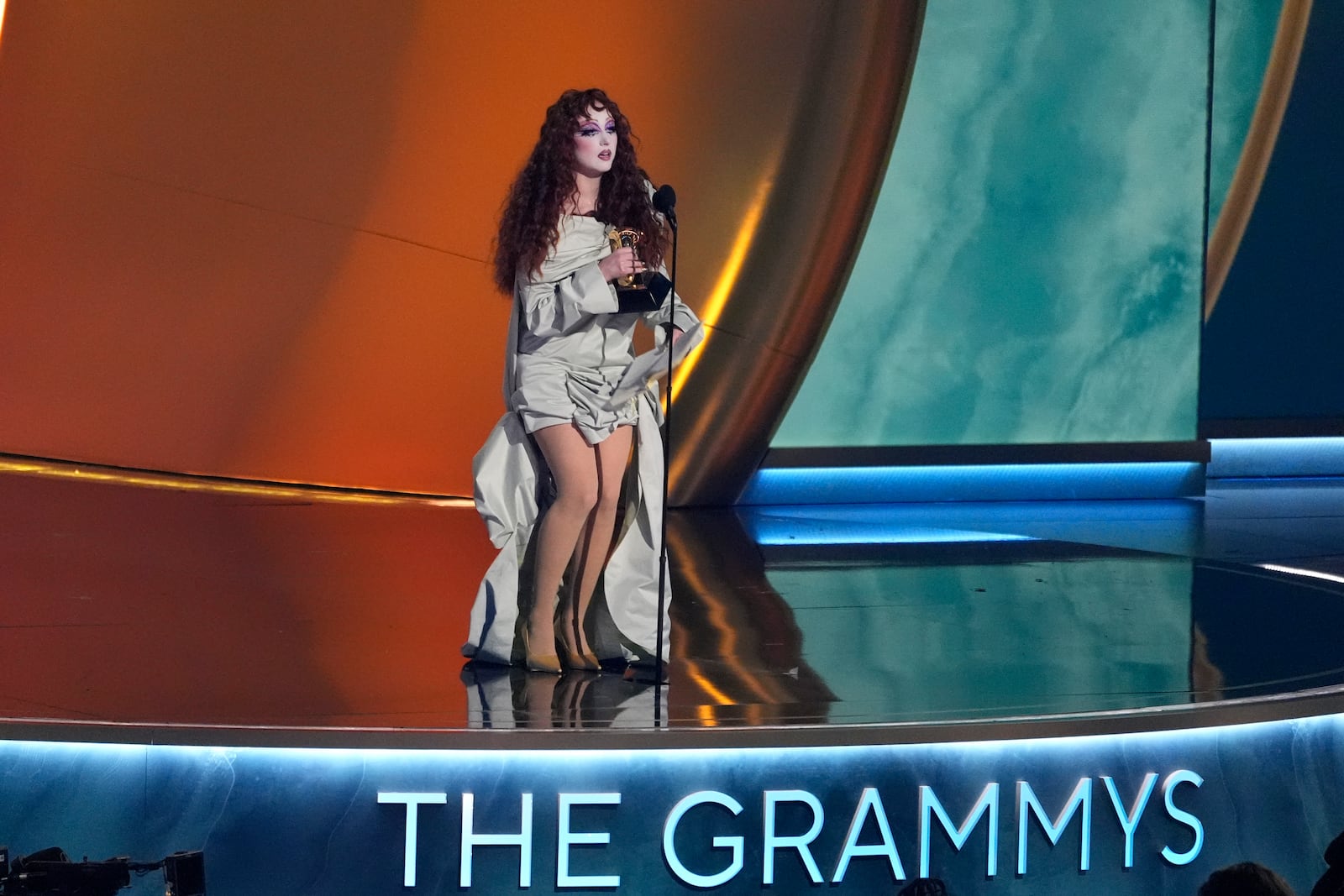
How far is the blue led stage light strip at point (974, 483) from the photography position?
820 cm

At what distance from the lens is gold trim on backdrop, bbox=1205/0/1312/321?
9.81 meters

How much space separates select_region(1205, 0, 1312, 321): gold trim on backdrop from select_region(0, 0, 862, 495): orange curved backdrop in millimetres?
4464

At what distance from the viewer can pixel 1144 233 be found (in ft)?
28.1

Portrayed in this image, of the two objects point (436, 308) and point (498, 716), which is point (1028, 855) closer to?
point (498, 716)

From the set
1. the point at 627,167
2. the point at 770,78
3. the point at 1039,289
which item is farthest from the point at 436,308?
the point at 1039,289

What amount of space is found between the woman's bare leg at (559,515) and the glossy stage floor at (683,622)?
15cm

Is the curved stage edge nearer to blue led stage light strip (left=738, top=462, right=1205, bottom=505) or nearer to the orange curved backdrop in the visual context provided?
the orange curved backdrop

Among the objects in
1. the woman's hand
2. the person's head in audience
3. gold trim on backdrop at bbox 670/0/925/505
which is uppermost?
gold trim on backdrop at bbox 670/0/925/505

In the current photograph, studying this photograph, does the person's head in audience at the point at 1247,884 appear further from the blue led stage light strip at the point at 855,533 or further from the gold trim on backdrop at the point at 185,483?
the gold trim on backdrop at the point at 185,483

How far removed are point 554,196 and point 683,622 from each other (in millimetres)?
1387

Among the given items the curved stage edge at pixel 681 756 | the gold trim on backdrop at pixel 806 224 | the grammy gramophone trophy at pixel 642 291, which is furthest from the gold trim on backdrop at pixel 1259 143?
the grammy gramophone trophy at pixel 642 291

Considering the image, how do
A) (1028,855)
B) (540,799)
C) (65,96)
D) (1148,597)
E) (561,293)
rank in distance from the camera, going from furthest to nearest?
(65,96)
(1148,597)
(561,293)
(1028,855)
(540,799)

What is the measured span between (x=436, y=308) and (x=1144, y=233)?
159 inches

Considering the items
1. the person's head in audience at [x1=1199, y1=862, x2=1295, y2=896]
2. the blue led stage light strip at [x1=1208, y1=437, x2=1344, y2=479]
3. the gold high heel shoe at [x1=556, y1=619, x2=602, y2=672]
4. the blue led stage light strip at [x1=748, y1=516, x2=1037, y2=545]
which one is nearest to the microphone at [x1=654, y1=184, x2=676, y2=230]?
the gold high heel shoe at [x1=556, y1=619, x2=602, y2=672]
